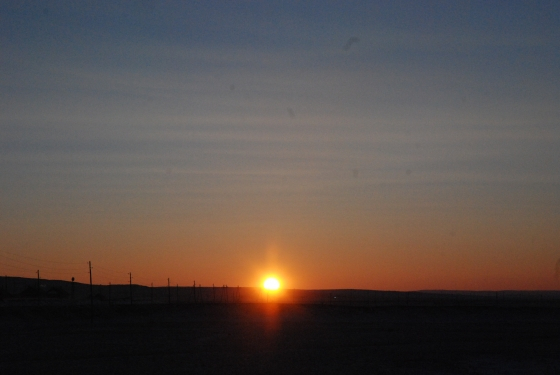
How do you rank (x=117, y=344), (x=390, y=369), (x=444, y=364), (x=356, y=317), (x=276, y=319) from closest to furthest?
(x=390, y=369) → (x=444, y=364) → (x=117, y=344) → (x=276, y=319) → (x=356, y=317)

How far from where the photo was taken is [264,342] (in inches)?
1684

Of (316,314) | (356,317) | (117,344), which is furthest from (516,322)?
(117,344)

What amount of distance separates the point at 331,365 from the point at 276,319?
34190 mm

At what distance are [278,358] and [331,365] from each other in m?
3.38

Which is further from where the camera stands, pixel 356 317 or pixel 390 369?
pixel 356 317

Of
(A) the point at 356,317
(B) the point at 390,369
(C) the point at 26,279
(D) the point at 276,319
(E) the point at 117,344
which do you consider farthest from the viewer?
(C) the point at 26,279

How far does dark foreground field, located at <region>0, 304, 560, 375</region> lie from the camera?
106 ft

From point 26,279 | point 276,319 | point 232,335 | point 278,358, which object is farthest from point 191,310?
point 26,279

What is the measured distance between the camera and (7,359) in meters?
34.0

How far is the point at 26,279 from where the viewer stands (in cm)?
18662

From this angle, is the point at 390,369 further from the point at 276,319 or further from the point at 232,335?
the point at 276,319

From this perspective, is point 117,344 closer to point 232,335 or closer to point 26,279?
point 232,335

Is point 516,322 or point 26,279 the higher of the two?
point 26,279

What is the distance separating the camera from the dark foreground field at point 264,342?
32344 millimetres
